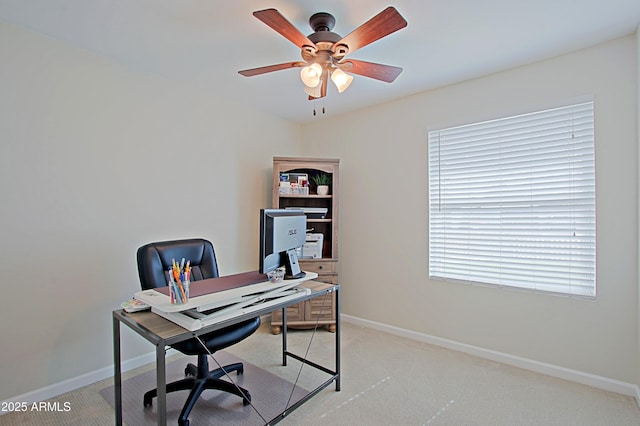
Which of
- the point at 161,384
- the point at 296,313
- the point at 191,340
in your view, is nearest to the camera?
the point at 161,384

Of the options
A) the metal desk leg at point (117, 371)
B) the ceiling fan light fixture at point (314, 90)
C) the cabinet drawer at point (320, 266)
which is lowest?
the metal desk leg at point (117, 371)

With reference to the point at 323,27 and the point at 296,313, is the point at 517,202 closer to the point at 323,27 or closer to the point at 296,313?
the point at 323,27

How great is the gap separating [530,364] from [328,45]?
2.71 metres

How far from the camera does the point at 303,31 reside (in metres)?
2.05

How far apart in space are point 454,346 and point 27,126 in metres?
3.59

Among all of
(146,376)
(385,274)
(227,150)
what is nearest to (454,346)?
(385,274)

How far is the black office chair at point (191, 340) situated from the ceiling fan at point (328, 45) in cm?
127

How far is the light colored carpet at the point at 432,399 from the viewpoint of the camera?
6.21 ft

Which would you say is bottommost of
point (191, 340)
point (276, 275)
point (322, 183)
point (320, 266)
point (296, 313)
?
point (296, 313)

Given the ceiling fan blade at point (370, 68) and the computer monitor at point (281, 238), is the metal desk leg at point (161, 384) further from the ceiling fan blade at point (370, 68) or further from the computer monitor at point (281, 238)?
the ceiling fan blade at point (370, 68)

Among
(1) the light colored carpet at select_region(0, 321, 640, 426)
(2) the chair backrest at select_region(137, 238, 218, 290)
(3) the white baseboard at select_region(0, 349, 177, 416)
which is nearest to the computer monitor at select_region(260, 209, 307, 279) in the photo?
(2) the chair backrest at select_region(137, 238, 218, 290)

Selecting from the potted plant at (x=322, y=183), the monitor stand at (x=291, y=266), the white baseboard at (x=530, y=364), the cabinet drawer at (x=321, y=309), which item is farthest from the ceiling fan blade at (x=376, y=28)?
the white baseboard at (x=530, y=364)

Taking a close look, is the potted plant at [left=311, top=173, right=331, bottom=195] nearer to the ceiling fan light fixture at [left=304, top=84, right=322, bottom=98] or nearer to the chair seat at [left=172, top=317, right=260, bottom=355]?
the ceiling fan light fixture at [left=304, top=84, right=322, bottom=98]

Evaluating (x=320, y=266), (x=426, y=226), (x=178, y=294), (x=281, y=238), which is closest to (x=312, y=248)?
(x=320, y=266)
